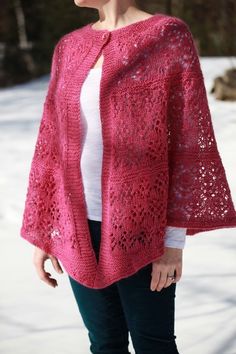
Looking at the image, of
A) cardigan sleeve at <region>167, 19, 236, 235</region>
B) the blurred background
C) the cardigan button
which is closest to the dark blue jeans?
cardigan sleeve at <region>167, 19, 236, 235</region>

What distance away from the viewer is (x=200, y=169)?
1540 millimetres

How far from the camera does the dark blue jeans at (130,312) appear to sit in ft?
5.17

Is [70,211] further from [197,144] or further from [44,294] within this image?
[44,294]

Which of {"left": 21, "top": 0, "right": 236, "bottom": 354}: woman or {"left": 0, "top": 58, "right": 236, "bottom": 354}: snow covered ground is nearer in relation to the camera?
{"left": 21, "top": 0, "right": 236, "bottom": 354}: woman

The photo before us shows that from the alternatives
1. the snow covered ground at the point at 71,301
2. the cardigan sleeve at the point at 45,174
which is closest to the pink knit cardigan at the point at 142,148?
the cardigan sleeve at the point at 45,174

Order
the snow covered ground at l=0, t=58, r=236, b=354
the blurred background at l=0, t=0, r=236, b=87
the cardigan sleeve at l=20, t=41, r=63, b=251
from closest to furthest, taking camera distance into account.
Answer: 1. the cardigan sleeve at l=20, t=41, r=63, b=251
2. the snow covered ground at l=0, t=58, r=236, b=354
3. the blurred background at l=0, t=0, r=236, b=87

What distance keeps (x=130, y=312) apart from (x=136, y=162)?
0.40 meters

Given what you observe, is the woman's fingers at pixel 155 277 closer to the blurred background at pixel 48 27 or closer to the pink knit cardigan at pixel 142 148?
the pink knit cardigan at pixel 142 148

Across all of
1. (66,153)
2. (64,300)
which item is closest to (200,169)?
(66,153)

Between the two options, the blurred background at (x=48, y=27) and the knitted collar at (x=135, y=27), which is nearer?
the knitted collar at (x=135, y=27)

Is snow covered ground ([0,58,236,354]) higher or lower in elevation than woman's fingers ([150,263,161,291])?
lower

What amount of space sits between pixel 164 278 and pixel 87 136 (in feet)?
1.31

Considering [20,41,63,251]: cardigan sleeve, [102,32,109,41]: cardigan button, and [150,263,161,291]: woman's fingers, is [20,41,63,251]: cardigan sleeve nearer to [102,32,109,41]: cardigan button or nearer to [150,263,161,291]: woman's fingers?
[102,32,109,41]: cardigan button

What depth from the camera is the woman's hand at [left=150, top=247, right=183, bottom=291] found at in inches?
60.2
